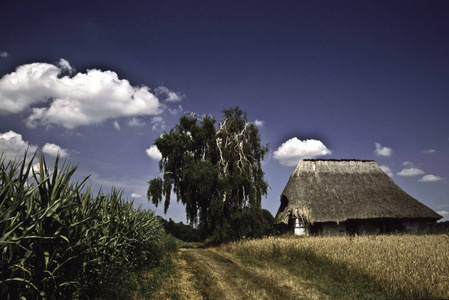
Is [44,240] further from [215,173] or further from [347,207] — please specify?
[347,207]

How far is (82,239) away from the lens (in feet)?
15.0

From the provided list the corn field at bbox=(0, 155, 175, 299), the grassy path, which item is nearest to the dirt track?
the grassy path

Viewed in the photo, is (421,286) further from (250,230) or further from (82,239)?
(250,230)

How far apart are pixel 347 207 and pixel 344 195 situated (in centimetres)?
181

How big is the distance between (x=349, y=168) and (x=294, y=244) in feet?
67.0

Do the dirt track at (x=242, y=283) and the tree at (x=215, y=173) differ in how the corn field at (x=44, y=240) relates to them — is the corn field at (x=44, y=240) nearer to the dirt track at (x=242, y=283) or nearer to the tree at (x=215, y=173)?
the dirt track at (x=242, y=283)

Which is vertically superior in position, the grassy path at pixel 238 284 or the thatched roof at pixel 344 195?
the thatched roof at pixel 344 195

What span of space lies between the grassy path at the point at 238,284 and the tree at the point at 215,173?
9.53m

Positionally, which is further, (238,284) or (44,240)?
(238,284)

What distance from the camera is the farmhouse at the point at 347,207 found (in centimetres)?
2427

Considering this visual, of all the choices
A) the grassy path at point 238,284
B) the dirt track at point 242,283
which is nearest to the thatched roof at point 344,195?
the dirt track at point 242,283

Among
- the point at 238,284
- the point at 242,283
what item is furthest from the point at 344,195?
the point at 238,284

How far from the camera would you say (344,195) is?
86.7 feet

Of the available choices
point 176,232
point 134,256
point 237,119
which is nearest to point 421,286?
point 134,256
